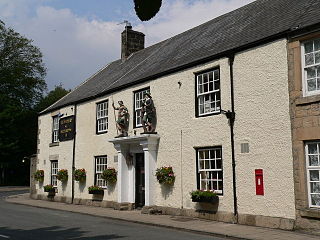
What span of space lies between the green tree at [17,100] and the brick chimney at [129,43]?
17.2 m

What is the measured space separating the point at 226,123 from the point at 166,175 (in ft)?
10.2

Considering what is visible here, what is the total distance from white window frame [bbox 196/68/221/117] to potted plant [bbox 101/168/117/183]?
5.34 metres

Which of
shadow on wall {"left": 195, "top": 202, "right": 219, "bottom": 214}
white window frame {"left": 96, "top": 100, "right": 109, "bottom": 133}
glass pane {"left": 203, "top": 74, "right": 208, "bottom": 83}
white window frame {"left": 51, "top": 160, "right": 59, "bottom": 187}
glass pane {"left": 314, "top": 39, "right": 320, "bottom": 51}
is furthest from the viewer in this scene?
white window frame {"left": 51, "top": 160, "right": 59, "bottom": 187}

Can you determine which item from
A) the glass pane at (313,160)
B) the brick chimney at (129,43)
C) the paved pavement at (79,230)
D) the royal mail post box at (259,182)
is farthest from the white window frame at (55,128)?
the glass pane at (313,160)

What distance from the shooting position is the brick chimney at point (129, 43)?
23.8m

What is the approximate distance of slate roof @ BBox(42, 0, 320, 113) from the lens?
38.8ft

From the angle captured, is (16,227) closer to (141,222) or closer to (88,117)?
(141,222)

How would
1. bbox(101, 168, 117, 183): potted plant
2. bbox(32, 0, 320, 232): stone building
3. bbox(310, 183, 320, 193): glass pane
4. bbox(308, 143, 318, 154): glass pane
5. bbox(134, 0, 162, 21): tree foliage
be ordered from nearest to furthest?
1. bbox(134, 0, 162, 21): tree foliage
2. bbox(310, 183, 320, 193): glass pane
3. bbox(308, 143, 318, 154): glass pane
4. bbox(32, 0, 320, 232): stone building
5. bbox(101, 168, 117, 183): potted plant

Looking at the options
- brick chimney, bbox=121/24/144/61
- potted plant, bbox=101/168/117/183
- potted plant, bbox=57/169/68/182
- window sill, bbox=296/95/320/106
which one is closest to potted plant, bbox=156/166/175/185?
potted plant, bbox=101/168/117/183

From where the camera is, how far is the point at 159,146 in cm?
1541

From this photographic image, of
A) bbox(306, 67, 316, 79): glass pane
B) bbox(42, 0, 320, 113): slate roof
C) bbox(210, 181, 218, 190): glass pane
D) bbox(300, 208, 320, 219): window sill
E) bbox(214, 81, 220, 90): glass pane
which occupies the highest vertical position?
bbox(42, 0, 320, 113): slate roof

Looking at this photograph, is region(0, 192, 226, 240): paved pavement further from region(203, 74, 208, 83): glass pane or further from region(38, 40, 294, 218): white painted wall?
region(203, 74, 208, 83): glass pane

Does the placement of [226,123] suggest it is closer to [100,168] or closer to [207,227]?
[207,227]

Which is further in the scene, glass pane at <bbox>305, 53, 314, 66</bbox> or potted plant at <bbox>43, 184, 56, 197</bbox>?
potted plant at <bbox>43, 184, 56, 197</bbox>
